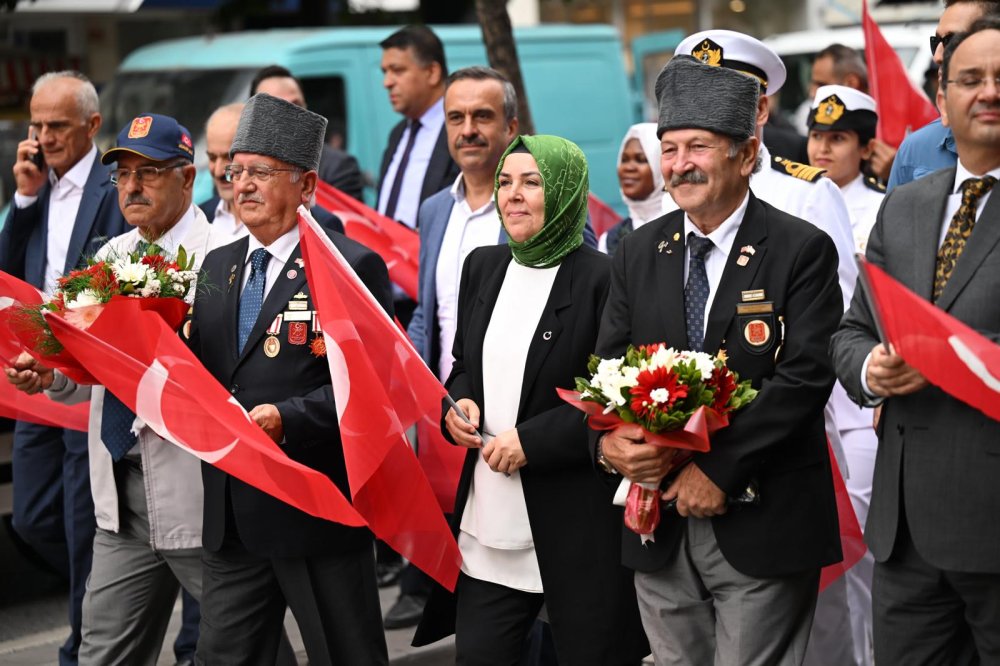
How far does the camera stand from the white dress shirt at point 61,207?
661 centimetres

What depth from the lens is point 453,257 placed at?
6.09 m

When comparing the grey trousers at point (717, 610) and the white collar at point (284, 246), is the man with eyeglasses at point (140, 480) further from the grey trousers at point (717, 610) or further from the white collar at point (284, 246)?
the grey trousers at point (717, 610)

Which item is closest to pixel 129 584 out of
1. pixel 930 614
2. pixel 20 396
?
pixel 20 396

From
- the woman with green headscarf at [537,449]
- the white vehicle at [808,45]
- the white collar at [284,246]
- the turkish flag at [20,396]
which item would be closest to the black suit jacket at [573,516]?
the woman with green headscarf at [537,449]

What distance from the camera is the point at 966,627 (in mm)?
3973

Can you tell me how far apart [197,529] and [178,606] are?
9.19 feet

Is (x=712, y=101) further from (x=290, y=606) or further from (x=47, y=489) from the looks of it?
(x=47, y=489)

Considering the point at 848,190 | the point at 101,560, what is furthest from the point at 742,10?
the point at 101,560

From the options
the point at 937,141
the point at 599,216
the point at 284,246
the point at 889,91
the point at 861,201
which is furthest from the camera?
the point at 599,216

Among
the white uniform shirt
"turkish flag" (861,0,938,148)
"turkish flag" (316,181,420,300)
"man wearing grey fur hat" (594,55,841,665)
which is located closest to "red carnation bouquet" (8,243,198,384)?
"man wearing grey fur hat" (594,55,841,665)

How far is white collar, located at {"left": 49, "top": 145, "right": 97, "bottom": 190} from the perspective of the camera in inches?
262

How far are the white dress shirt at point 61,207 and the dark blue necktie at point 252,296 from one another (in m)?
1.95

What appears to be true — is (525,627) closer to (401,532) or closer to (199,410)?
(401,532)

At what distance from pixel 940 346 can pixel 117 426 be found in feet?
10.1
